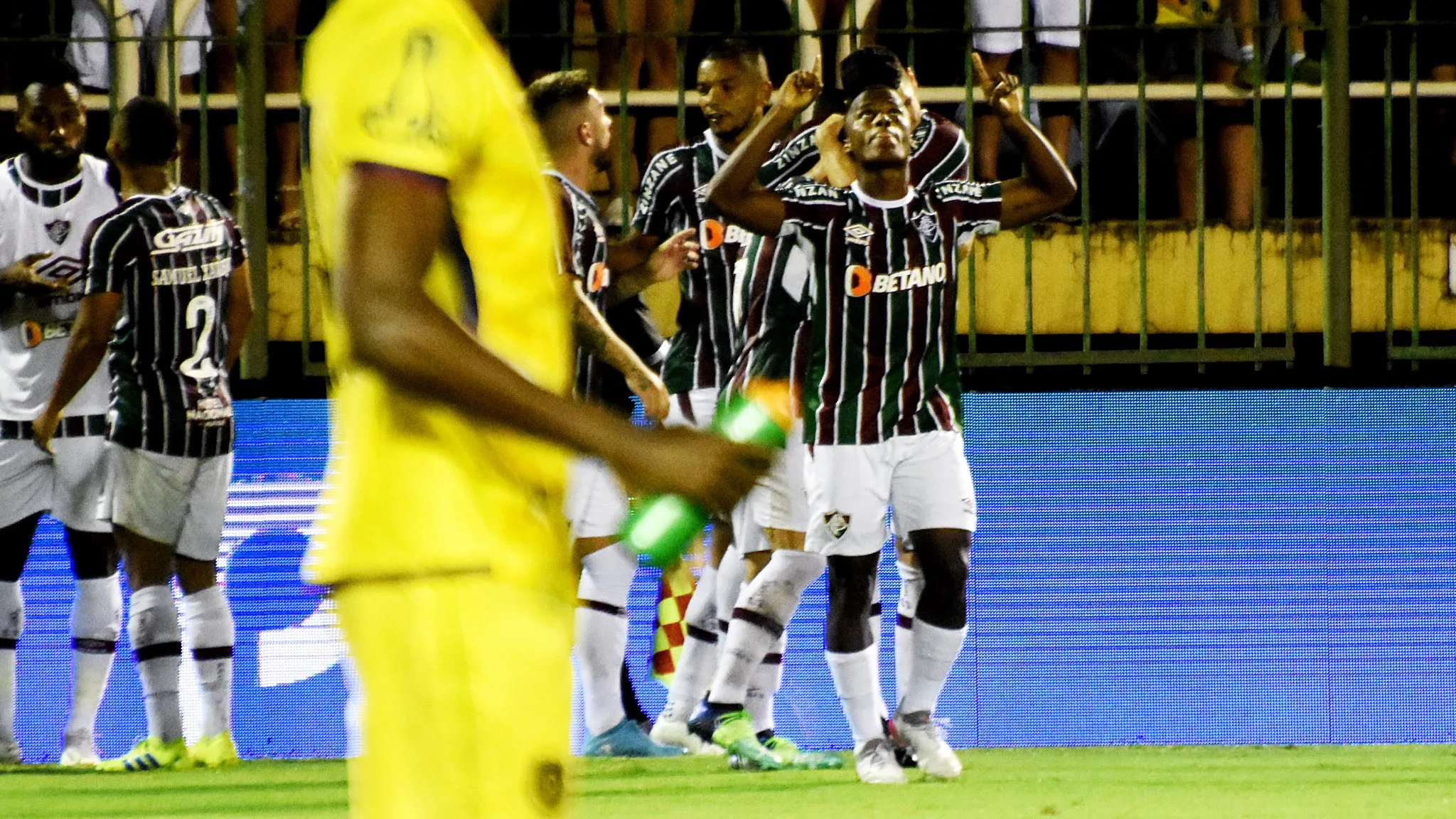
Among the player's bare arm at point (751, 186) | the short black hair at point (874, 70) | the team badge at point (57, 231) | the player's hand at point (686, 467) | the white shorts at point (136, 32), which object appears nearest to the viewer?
the player's hand at point (686, 467)

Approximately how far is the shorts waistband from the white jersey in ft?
0.07

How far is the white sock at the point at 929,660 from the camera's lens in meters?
5.81

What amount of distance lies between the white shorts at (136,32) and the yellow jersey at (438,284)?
21.4ft

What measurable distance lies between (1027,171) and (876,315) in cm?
78

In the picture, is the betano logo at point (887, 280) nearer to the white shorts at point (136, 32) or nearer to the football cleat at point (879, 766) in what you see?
the football cleat at point (879, 766)

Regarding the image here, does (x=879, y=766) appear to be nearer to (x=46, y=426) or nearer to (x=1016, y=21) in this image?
(x=46, y=426)

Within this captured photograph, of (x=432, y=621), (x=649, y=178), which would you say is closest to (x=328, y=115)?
(x=432, y=621)

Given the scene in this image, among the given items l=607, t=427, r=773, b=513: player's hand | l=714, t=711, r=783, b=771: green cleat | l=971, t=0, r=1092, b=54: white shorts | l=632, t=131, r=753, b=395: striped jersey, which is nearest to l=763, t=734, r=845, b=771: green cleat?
l=714, t=711, r=783, b=771: green cleat

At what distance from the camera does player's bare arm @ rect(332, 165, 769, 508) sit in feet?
5.81

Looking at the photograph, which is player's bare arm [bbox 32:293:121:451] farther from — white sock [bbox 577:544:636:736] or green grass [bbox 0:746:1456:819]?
white sock [bbox 577:544:636:736]

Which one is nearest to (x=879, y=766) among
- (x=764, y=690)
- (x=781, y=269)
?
(x=764, y=690)

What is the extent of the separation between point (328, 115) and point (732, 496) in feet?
1.67

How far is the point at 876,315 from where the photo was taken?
595 centimetres

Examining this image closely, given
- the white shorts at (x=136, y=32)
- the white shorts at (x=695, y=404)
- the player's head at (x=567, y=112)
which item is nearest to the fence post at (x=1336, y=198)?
the white shorts at (x=695, y=404)
